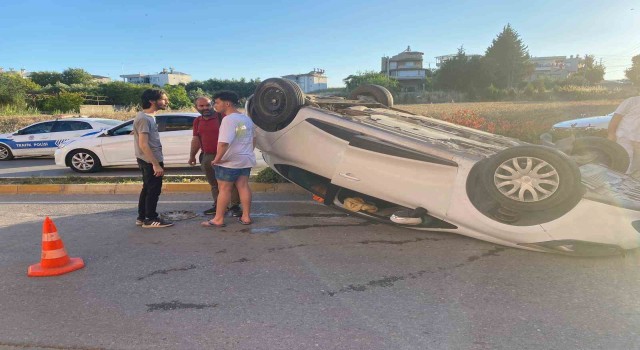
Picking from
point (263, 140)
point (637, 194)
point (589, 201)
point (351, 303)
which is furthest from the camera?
point (263, 140)

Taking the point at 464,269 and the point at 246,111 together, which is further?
the point at 246,111

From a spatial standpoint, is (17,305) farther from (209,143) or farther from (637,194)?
(637,194)

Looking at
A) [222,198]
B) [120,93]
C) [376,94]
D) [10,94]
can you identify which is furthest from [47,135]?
[120,93]

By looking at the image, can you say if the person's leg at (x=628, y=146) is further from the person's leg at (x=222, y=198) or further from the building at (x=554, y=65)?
the building at (x=554, y=65)

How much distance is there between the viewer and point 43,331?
268 centimetres

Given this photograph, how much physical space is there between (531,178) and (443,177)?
710mm

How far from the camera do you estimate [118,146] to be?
9.30 metres


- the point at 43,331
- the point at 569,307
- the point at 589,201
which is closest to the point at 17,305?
the point at 43,331

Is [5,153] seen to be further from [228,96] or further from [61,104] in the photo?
[61,104]

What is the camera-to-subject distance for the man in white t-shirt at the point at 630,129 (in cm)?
507

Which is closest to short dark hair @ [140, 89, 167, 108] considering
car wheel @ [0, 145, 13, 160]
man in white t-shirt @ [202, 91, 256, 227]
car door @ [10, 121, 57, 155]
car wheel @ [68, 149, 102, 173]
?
man in white t-shirt @ [202, 91, 256, 227]

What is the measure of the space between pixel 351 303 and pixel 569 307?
4.86 ft

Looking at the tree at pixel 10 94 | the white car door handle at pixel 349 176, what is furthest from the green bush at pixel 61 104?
the white car door handle at pixel 349 176

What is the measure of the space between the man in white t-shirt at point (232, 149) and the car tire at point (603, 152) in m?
3.90
